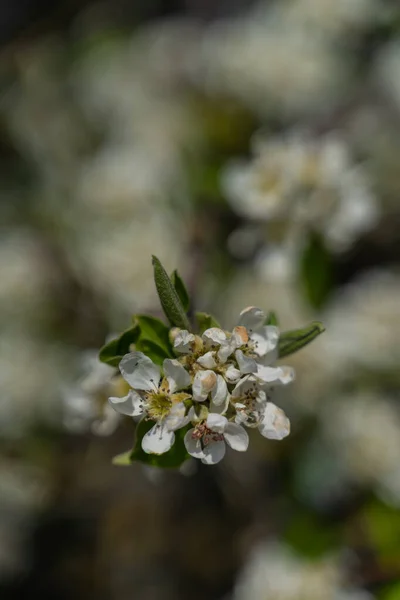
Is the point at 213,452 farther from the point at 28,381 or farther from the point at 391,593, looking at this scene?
the point at 28,381

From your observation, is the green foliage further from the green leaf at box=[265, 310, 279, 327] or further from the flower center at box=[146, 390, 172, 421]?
the green leaf at box=[265, 310, 279, 327]

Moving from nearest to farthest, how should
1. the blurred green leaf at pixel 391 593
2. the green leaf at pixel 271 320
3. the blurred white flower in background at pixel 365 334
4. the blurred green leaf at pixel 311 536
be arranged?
the green leaf at pixel 271 320, the blurred green leaf at pixel 391 593, the blurred green leaf at pixel 311 536, the blurred white flower in background at pixel 365 334

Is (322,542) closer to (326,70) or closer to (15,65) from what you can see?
(326,70)

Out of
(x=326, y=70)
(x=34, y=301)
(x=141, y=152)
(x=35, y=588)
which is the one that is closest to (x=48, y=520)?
(x=35, y=588)

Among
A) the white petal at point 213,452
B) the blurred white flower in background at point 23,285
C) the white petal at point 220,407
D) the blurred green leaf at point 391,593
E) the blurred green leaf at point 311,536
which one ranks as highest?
the blurred white flower in background at point 23,285

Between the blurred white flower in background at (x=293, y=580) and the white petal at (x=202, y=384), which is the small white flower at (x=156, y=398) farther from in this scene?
the blurred white flower in background at (x=293, y=580)

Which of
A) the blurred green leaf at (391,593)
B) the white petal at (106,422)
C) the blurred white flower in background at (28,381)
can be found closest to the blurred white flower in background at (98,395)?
the white petal at (106,422)

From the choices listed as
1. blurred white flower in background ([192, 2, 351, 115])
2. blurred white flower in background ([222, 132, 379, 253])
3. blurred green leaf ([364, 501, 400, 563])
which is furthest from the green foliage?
blurred white flower in background ([192, 2, 351, 115])
